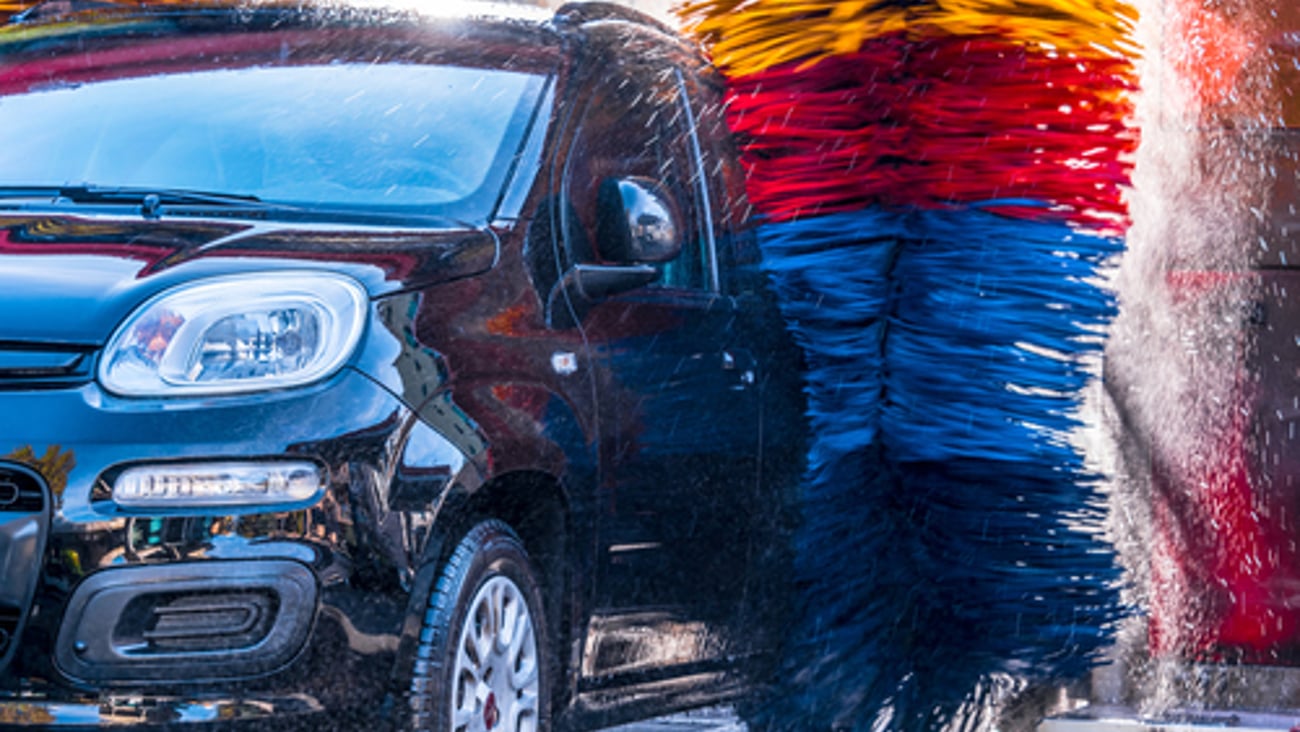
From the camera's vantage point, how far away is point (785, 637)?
502 cm

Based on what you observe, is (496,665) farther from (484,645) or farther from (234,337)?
(234,337)

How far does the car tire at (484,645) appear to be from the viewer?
3793 mm

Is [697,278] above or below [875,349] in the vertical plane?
above

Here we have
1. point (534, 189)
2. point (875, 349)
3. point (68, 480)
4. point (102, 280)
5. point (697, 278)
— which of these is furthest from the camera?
point (697, 278)

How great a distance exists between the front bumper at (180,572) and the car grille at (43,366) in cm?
2

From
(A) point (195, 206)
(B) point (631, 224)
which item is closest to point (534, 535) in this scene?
(B) point (631, 224)

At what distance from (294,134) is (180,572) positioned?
1420 mm

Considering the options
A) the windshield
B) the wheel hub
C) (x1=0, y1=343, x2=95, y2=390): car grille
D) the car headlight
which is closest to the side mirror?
the windshield

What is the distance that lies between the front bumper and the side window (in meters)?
1.16

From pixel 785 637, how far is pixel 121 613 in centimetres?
198

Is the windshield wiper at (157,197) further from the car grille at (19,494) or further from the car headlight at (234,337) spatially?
the car grille at (19,494)

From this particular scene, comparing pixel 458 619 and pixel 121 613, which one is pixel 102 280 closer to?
pixel 121 613

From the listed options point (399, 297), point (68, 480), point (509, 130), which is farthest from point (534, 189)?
point (68, 480)

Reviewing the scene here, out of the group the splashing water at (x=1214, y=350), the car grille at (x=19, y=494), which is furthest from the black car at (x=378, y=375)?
the splashing water at (x=1214, y=350)
